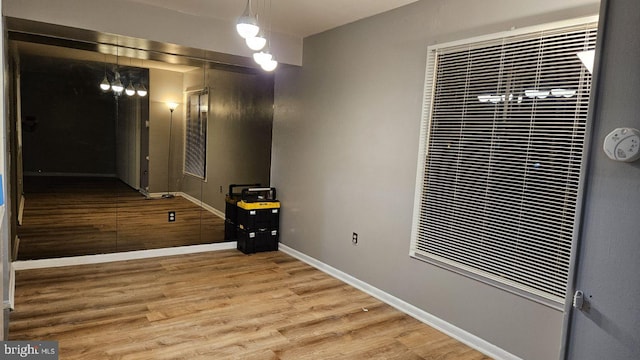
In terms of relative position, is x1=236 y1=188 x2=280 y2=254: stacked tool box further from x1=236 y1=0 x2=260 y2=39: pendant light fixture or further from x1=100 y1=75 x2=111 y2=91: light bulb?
x1=236 y1=0 x2=260 y2=39: pendant light fixture

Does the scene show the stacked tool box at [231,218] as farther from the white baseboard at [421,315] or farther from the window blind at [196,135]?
the white baseboard at [421,315]

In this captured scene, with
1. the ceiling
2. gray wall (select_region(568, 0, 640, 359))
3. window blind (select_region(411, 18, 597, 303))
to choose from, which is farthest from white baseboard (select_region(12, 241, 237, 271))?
gray wall (select_region(568, 0, 640, 359))

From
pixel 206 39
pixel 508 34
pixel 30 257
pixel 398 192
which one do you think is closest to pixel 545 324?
pixel 398 192

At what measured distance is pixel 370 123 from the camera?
405cm

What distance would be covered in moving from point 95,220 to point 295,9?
10.7 ft

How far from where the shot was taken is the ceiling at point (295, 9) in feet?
12.3

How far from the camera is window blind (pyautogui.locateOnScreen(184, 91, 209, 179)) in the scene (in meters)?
5.21

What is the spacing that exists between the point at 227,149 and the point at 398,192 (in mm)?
2701

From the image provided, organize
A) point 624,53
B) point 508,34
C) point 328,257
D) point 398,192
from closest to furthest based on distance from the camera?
1. point 624,53
2. point 508,34
3. point 398,192
4. point 328,257

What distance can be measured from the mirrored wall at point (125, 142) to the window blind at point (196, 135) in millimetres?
13

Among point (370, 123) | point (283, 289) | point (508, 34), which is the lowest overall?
point (283, 289)

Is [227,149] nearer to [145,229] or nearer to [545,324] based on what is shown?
[145,229]

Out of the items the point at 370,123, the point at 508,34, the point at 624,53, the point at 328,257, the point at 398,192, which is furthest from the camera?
the point at 328,257

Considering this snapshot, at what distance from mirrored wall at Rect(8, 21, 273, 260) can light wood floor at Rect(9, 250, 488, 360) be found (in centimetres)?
56
